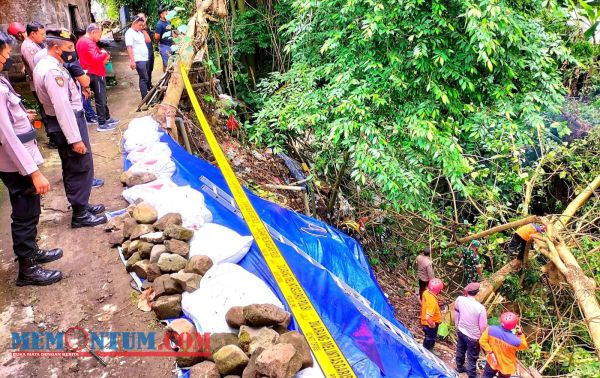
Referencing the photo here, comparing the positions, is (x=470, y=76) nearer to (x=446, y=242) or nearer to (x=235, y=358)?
(x=446, y=242)

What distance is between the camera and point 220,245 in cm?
279

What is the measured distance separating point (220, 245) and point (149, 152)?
201cm

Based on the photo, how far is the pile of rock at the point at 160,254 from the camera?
2498mm

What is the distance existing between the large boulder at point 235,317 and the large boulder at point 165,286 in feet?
1.41

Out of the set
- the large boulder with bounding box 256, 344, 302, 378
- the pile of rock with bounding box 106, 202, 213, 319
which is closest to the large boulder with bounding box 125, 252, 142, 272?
the pile of rock with bounding box 106, 202, 213, 319

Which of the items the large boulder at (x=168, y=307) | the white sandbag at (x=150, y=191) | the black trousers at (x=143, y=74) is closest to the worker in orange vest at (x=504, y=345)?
the large boulder at (x=168, y=307)

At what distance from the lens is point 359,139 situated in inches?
177

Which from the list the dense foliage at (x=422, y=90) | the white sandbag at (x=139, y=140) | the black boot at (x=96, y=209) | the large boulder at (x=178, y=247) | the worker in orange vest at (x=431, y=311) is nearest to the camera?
the large boulder at (x=178, y=247)

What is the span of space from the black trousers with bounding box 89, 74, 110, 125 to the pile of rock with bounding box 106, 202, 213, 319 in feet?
9.12

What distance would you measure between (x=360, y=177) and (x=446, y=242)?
65.3 inches

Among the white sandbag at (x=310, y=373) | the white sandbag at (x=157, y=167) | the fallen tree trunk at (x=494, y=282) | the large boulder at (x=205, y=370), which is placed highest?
the white sandbag at (x=157, y=167)

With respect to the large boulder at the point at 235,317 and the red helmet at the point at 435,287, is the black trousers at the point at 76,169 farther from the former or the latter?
the red helmet at the point at 435,287

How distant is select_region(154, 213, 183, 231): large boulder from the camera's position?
120 inches

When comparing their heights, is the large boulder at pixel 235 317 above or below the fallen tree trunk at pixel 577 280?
above
